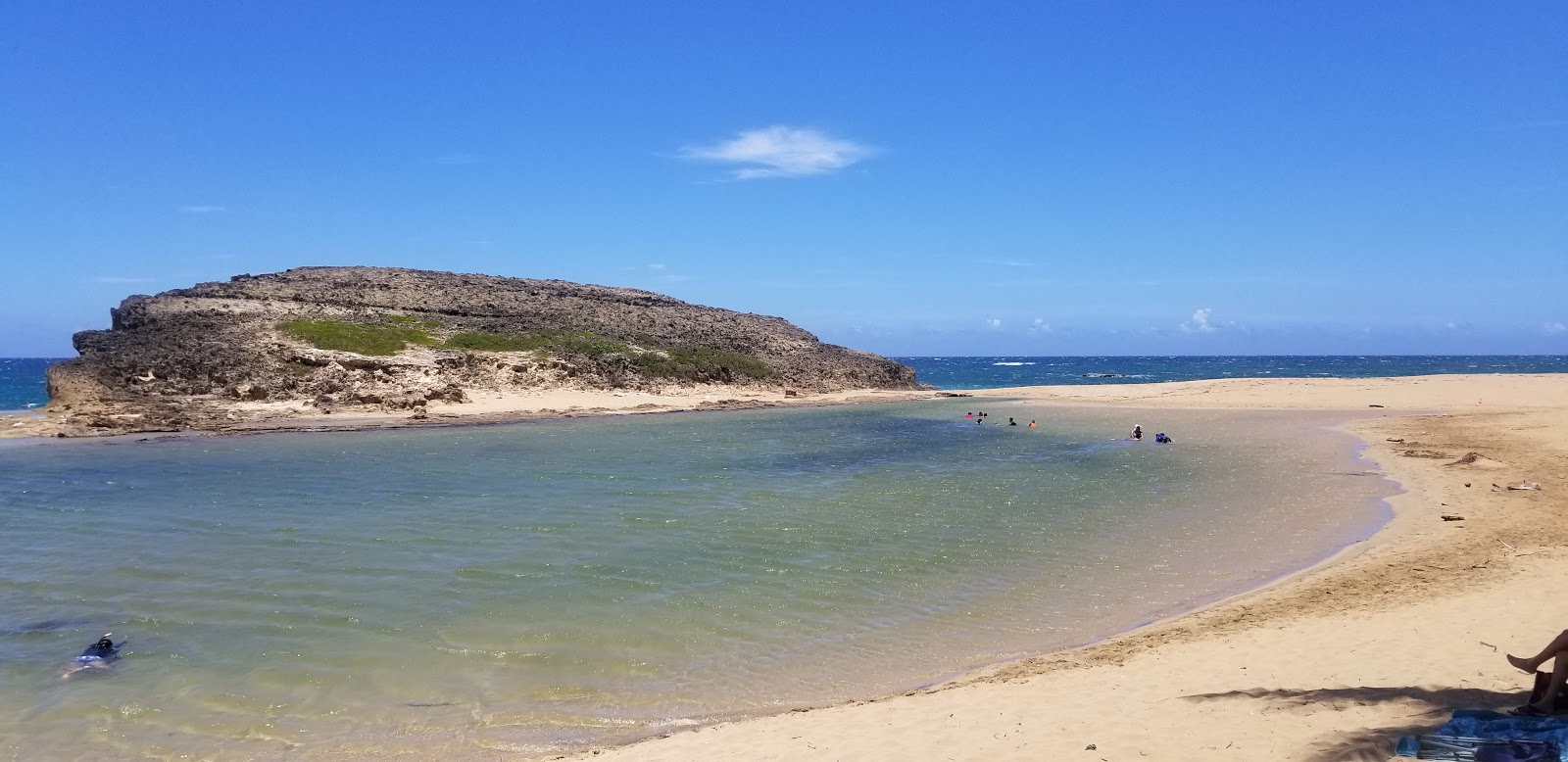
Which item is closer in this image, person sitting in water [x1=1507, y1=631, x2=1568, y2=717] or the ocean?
person sitting in water [x1=1507, y1=631, x2=1568, y2=717]

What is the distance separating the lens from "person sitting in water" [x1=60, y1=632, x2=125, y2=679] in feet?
34.1

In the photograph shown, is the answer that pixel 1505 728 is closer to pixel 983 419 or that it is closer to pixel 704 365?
pixel 983 419

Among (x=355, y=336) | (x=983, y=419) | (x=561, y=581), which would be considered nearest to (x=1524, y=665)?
(x=561, y=581)

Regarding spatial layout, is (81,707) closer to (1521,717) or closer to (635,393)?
(1521,717)

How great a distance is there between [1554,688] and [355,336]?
59954mm

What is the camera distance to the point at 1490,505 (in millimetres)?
18781

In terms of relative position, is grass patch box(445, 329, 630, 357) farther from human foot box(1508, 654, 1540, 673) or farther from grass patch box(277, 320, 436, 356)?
human foot box(1508, 654, 1540, 673)

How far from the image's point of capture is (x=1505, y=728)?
6508 mm

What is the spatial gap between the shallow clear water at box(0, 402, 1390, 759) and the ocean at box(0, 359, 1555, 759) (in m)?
0.06

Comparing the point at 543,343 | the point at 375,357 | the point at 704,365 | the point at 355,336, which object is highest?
the point at 355,336

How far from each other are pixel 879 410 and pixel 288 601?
48832mm

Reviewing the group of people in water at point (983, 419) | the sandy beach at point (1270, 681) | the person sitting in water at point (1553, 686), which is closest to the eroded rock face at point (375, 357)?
the group of people in water at point (983, 419)

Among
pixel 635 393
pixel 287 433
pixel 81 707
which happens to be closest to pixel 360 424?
pixel 287 433

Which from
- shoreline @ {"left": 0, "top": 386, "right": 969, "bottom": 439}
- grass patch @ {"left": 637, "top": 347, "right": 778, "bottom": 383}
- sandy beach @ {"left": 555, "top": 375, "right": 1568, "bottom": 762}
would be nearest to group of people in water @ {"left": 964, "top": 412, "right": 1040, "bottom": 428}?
shoreline @ {"left": 0, "top": 386, "right": 969, "bottom": 439}
